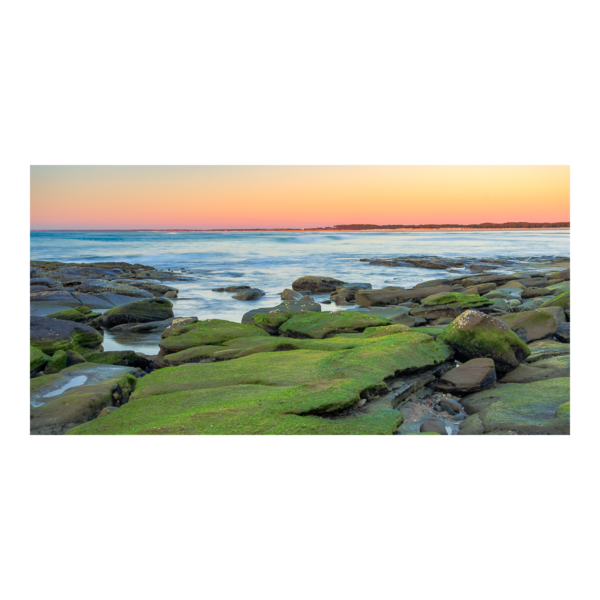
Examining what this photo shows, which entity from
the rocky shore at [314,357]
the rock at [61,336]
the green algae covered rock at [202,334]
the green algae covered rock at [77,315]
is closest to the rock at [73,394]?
the rocky shore at [314,357]

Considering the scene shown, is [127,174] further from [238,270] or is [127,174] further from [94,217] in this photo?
[238,270]

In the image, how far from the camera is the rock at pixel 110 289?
5281 mm

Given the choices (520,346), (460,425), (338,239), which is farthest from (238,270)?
(520,346)

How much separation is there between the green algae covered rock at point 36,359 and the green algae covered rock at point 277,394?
3.67 feet

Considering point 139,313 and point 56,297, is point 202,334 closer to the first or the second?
point 139,313

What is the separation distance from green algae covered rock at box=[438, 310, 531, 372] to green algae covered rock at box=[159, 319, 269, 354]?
2194 millimetres

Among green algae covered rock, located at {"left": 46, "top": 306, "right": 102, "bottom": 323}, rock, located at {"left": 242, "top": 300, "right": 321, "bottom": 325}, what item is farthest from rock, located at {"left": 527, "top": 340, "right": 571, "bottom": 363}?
green algae covered rock, located at {"left": 46, "top": 306, "right": 102, "bottom": 323}

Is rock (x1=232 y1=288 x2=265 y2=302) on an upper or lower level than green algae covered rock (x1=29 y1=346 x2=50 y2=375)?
upper

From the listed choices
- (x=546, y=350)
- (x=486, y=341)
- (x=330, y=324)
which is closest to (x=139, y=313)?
(x=330, y=324)

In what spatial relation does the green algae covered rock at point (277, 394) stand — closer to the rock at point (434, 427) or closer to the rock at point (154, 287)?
the rock at point (434, 427)

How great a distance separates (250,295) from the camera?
5152 mm

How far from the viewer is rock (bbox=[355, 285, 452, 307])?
5.22 meters

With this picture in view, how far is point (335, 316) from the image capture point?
5.20 m

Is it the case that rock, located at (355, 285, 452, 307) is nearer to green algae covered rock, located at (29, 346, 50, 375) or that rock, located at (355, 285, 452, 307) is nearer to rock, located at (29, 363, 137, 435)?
rock, located at (29, 363, 137, 435)
